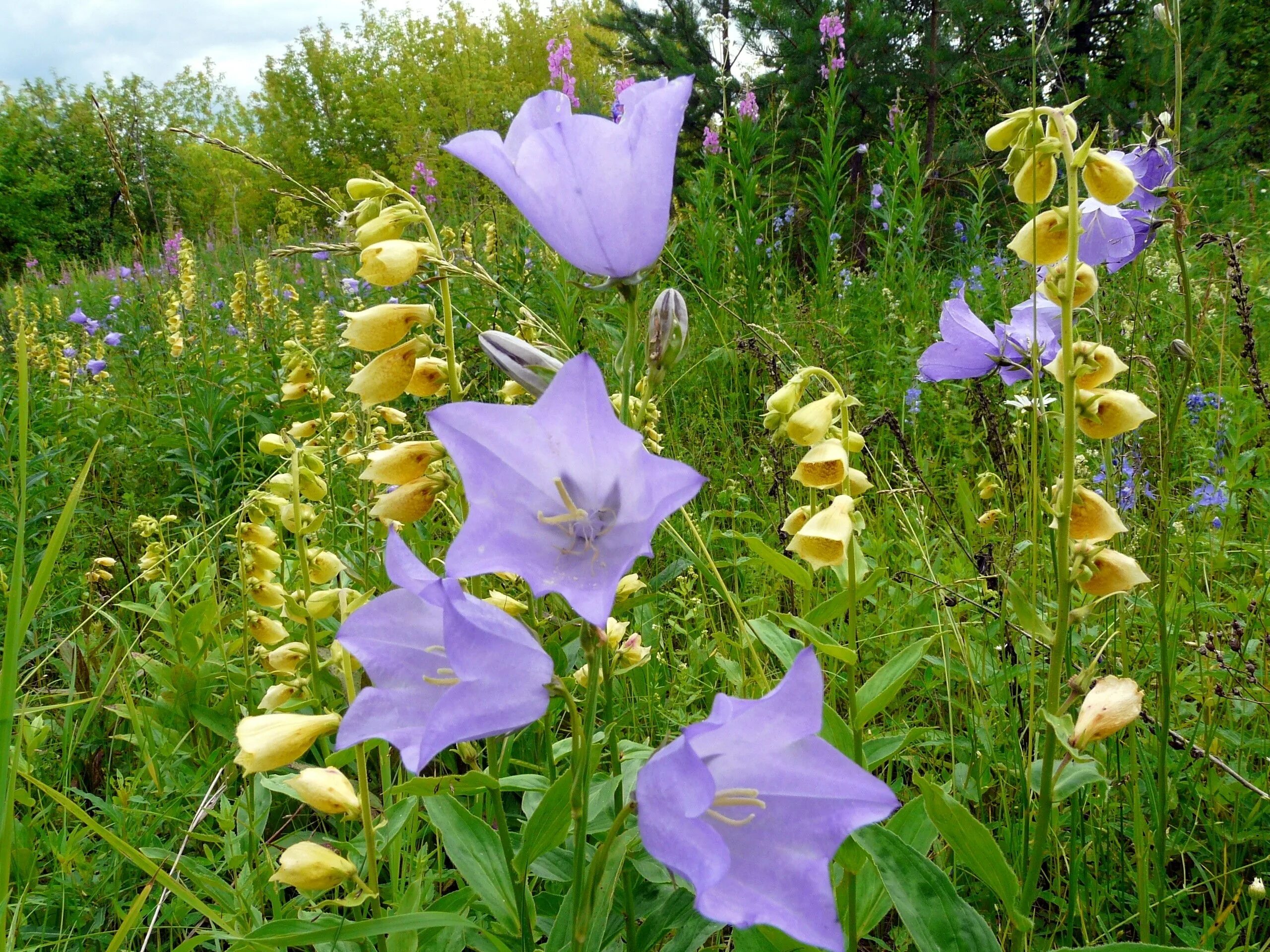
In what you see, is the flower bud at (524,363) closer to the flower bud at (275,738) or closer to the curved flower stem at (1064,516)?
the flower bud at (275,738)

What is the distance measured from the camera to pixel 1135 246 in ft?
4.85

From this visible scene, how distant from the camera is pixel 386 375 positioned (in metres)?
1.19

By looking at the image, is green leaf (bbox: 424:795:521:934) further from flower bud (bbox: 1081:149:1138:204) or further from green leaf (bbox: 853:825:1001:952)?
flower bud (bbox: 1081:149:1138:204)

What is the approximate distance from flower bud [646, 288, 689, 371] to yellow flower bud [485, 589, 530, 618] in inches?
16.5

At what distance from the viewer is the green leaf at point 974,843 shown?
1.02 m

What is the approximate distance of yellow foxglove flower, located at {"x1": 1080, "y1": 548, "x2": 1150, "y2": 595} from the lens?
1.04 m

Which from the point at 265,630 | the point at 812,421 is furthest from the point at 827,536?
the point at 265,630

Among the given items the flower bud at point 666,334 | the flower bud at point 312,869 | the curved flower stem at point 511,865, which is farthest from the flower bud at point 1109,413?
the flower bud at point 312,869

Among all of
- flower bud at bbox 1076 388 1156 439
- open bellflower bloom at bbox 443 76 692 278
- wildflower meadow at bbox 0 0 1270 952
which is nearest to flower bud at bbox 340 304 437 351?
wildflower meadow at bbox 0 0 1270 952

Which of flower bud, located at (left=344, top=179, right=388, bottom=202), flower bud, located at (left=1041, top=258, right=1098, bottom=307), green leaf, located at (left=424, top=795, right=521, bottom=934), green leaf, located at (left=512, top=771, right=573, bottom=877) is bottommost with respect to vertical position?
green leaf, located at (left=424, top=795, right=521, bottom=934)

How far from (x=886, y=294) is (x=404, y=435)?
3.81 m

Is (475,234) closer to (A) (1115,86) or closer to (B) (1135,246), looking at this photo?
(B) (1135,246)

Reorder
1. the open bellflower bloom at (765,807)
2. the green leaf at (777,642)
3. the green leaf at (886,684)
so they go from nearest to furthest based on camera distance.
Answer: the open bellflower bloom at (765,807) < the green leaf at (886,684) < the green leaf at (777,642)

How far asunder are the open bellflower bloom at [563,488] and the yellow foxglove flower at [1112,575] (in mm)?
595
